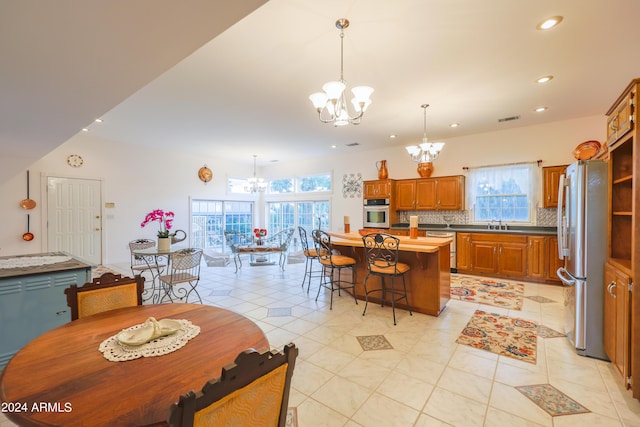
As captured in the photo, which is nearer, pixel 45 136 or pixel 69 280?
pixel 69 280

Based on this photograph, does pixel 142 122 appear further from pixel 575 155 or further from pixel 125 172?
pixel 575 155

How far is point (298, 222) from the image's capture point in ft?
28.6

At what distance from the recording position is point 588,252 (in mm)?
2408

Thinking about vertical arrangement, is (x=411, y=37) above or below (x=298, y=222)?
above

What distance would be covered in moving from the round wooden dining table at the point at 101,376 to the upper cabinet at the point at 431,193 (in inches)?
215

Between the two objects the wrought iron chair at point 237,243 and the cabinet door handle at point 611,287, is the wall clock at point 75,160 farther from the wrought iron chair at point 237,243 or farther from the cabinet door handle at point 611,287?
the cabinet door handle at point 611,287

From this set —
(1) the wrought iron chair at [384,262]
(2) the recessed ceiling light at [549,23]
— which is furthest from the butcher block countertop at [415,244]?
(2) the recessed ceiling light at [549,23]

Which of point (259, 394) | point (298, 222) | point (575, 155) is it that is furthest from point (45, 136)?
point (575, 155)

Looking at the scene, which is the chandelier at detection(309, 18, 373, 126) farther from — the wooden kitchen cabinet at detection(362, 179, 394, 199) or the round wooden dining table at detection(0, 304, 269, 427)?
the wooden kitchen cabinet at detection(362, 179, 394, 199)

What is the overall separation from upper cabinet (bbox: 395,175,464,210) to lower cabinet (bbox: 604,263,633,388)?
3571mm

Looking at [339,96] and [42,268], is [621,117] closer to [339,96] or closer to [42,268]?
[339,96]

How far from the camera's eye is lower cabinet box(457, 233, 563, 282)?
15.6 feet

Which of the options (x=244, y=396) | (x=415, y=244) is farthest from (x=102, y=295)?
(x=415, y=244)

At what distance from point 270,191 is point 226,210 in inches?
63.9
